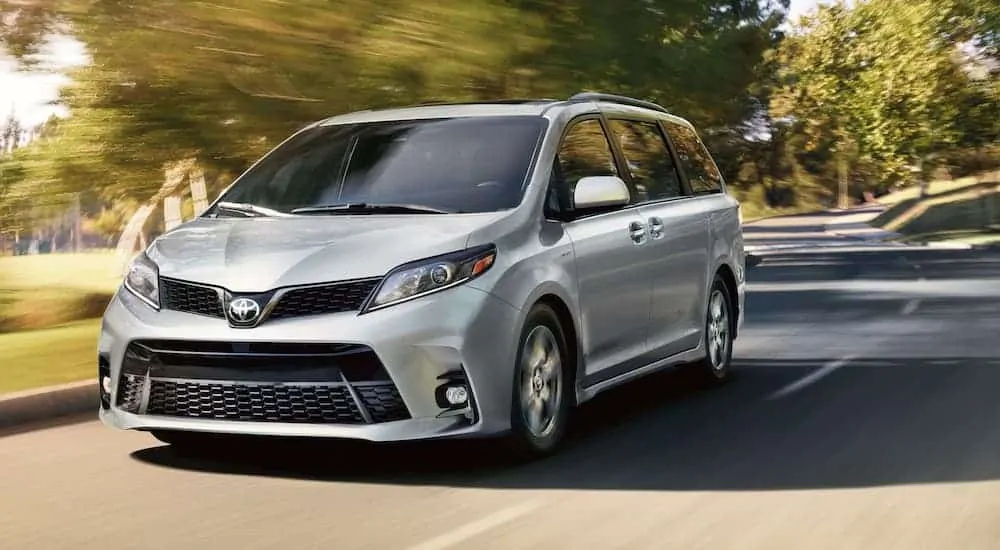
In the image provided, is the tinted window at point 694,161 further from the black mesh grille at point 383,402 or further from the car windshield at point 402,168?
the black mesh grille at point 383,402

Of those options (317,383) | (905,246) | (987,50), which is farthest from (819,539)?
(987,50)

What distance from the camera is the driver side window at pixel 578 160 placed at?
28.2 ft

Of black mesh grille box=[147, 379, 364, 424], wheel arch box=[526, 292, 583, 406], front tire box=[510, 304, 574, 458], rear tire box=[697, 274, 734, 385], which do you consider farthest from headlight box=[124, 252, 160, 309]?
rear tire box=[697, 274, 734, 385]

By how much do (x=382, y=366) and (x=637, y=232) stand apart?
2608 millimetres

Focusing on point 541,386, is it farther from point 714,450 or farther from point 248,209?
point 248,209

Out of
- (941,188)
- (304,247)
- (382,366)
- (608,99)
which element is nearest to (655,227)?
(608,99)

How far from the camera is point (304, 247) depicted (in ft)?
24.9

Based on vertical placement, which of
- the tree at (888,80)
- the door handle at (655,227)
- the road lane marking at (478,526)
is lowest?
the tree at (888,80)

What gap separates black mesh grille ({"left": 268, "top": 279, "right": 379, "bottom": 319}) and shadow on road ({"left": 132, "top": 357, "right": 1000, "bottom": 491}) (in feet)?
2.82

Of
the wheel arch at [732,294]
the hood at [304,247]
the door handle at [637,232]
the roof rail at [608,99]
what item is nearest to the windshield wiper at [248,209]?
the hood at [304,247]

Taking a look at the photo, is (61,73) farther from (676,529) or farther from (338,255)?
(676,529)

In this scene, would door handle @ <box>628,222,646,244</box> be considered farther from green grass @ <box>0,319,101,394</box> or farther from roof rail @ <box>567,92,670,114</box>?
green grass @ <box>0,319,101,394</box>

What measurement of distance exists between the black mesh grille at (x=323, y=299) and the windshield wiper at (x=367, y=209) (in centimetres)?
92

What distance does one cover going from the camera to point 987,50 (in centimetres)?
5275
